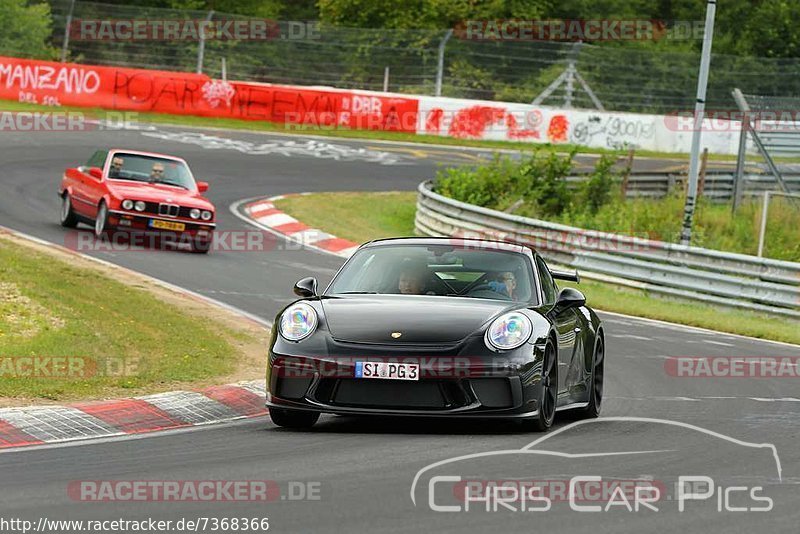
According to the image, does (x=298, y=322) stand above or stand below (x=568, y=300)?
below

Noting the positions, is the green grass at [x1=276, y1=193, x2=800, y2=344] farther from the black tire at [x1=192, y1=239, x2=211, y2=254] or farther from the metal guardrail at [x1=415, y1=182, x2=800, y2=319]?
the black tire at [x1=192, y1=239, x2=211, y2=254]

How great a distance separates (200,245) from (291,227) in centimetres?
456

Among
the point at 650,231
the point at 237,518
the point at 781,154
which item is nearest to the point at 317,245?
the point at 650,231

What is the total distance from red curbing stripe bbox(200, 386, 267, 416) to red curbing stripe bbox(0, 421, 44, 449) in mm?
1975

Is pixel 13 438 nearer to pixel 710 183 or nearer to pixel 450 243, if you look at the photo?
pixel 450 243

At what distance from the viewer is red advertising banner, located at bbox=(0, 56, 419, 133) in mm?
39875

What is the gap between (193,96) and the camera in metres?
41.7

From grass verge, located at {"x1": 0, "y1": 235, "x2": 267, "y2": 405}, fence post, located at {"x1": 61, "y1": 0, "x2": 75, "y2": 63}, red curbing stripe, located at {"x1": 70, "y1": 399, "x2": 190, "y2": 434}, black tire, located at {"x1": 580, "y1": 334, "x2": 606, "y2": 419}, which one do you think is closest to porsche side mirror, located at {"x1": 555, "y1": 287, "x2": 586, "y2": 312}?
black tire, located at {"x1": 580, "y1": 334, "x2": 606, "y2": 419}

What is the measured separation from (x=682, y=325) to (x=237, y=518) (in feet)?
44.8

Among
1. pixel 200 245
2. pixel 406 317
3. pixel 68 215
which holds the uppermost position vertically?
pixel 406 317

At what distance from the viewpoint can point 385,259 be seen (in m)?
10.4

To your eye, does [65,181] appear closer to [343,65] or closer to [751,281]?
[751,281]

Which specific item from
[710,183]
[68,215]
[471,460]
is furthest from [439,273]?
[710,183]

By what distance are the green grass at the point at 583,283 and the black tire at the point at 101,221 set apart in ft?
17.5
